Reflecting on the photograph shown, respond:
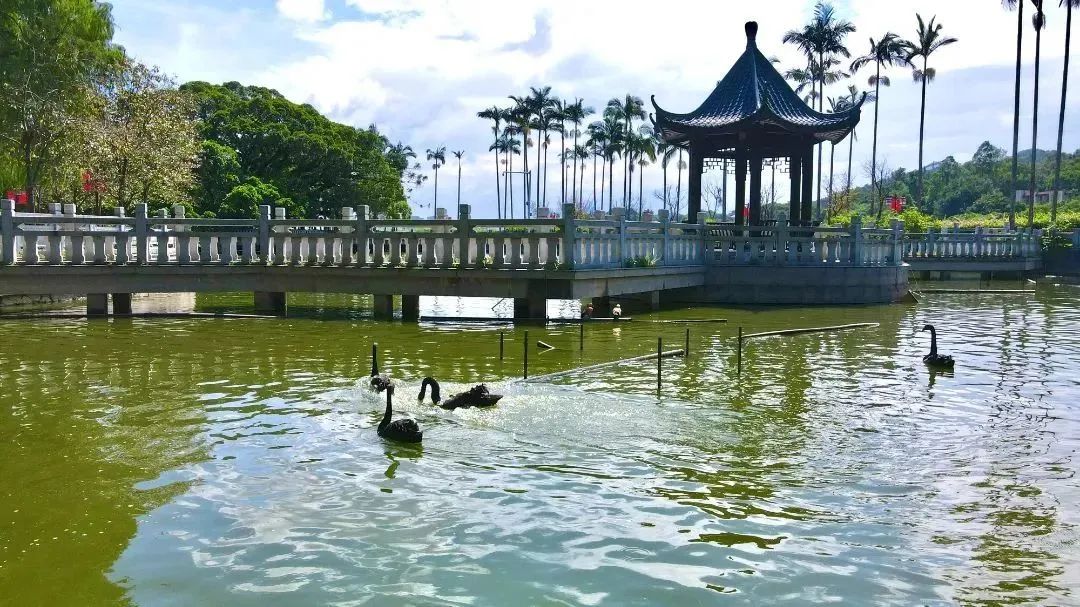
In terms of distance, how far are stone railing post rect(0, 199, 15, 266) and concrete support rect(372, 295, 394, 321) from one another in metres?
6.94

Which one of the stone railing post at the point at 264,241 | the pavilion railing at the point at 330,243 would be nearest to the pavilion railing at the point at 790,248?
the pavilion railing at the point at 330,243

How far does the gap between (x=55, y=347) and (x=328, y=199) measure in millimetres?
37152

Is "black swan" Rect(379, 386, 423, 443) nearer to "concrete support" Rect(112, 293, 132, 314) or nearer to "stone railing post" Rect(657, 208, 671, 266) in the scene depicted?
"concrete support" Rect(112, 293, 132, 314)

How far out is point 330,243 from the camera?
18.6m

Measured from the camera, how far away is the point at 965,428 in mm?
8898

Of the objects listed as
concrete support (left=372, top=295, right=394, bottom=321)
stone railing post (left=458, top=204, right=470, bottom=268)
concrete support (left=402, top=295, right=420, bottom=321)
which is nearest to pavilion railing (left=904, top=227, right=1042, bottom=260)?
stone railing post (left=458, top=204, right=470, bottom=268)

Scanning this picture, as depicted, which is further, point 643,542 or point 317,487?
point 317,487

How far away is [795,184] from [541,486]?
19761 mm

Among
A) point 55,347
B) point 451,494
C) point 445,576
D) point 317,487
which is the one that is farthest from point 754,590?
point 55,347

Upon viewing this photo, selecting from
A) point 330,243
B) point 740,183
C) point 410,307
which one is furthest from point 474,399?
point 740,183

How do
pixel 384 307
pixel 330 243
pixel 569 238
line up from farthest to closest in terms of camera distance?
pixel 384 307 → pixel 330 243 → pixel 569 238

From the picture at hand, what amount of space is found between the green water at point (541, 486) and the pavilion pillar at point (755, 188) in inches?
457

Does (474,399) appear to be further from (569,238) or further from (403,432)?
(569,238)

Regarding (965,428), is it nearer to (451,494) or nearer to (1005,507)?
(1005,507)
